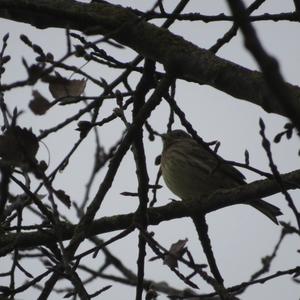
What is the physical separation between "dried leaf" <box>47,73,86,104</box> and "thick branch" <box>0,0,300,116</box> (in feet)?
1.12

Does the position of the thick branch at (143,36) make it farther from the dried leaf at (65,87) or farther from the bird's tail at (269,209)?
the bird's tail at (269,209)

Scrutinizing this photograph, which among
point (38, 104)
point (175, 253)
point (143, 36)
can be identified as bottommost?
point (175, 253)

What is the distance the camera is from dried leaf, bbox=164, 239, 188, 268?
3.60 m

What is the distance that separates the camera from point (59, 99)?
3619 mm

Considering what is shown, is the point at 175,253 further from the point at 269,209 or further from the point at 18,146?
the point at 269,209

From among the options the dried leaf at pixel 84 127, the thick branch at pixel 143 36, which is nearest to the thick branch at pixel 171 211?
the dried leaf at pixel 84 127

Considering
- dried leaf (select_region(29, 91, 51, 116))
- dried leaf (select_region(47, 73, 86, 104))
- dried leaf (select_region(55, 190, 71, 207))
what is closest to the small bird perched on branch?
dried leaf (select_region(47, 73, 86, 104))

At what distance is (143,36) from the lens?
411 centimetres

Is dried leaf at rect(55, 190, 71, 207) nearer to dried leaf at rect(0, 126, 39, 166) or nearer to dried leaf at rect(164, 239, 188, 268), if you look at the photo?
dried leaf at rect(0, 126, 39, 166)

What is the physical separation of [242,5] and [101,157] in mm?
5277

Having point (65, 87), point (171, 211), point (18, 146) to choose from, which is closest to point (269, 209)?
point (171, 211)

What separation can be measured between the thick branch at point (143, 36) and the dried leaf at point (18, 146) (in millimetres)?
813

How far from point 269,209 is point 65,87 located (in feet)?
13.3

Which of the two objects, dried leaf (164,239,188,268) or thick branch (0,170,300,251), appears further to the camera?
thick branch (0,170,300,251)
